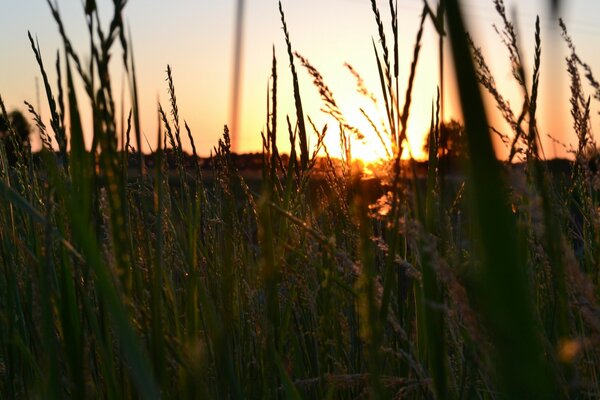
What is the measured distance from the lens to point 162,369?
2.78ft

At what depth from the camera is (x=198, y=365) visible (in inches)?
34.9

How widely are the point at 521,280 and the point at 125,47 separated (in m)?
0.51


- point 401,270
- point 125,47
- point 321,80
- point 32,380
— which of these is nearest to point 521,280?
point 125,47

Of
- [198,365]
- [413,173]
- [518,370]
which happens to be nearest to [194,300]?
[198,365]

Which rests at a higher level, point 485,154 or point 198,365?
point 485,154

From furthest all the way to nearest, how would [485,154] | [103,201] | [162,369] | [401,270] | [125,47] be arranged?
1. [401,270]
2. [103,201]
3. [162,369]
4. [125,47]
5. [485,154]

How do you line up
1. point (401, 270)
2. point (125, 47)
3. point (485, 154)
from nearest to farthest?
1. point (485, 154)
2. point (125, 47)
3. point (401, 270)

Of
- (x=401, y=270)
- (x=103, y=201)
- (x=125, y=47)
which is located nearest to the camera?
(x=125, y=47)

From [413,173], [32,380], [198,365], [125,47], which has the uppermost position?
[125,47]

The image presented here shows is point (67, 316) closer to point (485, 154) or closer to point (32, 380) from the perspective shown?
point (32, 380)

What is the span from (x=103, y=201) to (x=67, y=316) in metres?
0.17

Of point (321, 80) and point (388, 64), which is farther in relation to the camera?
point (321, 80)

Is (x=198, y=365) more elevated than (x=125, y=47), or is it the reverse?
(x=125, y=47)

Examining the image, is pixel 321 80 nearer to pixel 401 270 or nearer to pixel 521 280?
pixel 401 270
